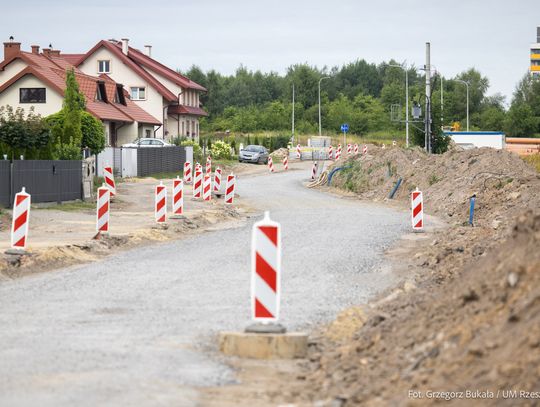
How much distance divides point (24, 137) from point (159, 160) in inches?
985

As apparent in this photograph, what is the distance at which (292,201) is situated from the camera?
38.9m

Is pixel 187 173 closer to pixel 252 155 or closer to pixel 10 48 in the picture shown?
pixel 10 48

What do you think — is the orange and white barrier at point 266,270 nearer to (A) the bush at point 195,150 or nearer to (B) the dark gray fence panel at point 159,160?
(B) the dark gray fence panel at point 159,160

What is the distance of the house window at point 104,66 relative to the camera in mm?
81550

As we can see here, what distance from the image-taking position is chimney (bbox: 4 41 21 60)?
215 ft

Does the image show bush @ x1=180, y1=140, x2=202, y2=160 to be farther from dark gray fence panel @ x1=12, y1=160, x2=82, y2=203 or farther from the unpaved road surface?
the unpaved road surface

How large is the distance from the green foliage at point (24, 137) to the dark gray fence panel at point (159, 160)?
19.4 m

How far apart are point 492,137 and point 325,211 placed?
41.6 meters

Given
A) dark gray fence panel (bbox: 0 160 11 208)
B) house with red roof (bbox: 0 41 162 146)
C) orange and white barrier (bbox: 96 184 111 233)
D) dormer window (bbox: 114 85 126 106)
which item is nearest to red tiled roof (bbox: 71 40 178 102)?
house with red roof (bbox: 0 41 162 146)

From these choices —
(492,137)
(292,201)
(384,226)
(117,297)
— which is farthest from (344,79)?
(117,297)

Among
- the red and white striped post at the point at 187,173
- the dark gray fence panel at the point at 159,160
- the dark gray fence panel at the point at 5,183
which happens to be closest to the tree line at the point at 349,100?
the dark gray fence panel at the point at 159,160

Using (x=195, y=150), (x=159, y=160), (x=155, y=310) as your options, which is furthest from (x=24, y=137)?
(x=195, y=150)

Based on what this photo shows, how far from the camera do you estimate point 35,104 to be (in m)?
63.0

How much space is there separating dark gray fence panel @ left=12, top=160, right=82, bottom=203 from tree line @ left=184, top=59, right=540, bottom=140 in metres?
54.7
